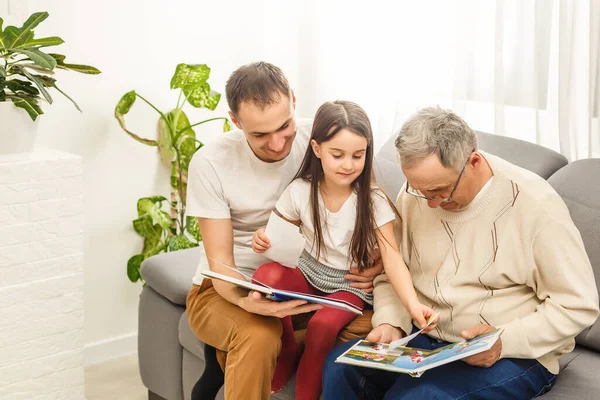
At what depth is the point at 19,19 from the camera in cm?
275

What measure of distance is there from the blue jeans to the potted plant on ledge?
127cm

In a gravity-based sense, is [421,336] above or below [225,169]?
below

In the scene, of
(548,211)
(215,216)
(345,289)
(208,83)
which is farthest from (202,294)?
(208,83)

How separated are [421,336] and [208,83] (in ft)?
5.65

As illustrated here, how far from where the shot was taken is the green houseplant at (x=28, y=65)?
7.77ft

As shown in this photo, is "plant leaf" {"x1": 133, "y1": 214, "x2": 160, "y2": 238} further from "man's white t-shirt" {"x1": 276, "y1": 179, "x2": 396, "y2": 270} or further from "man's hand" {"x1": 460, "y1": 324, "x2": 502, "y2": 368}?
"man's hand" {"x1": 460, "y1": 324, "x2": 502, "y2": 368}

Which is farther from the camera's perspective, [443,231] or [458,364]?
[443,231]

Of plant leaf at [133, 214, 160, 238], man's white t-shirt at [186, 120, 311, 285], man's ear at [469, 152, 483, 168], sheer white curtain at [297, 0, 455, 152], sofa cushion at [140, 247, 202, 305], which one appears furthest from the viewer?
plant leaf at [133, 214, 160, 238]

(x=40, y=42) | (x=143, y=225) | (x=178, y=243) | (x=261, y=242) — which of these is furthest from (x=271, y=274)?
(x=143, y=225)

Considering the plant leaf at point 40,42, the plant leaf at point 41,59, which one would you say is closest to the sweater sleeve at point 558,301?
the plant leaf at point 41,59

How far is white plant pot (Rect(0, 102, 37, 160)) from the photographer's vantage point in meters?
2.45

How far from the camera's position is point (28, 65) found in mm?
2479

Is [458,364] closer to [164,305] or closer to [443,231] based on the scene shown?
[443,231]

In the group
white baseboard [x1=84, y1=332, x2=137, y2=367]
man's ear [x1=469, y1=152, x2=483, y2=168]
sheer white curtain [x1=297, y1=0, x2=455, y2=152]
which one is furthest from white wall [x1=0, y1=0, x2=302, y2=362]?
man's ear [x1=469, y1=152, x2=483, y2=168]
